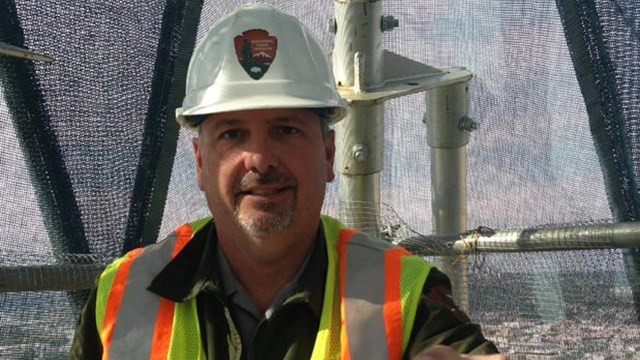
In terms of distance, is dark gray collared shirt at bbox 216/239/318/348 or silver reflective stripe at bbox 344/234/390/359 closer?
silver reflective stripe at bbox 344/234/390/359

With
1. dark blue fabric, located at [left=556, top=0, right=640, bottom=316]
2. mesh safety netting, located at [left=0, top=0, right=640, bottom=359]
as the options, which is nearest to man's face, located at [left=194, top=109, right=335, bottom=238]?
mesh safety netting, located at [left=0, top=0, right=640, bottom=359]

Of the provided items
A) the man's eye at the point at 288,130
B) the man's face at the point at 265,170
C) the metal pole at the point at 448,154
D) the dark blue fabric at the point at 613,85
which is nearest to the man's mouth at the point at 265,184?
the man's face at the point at 265,170

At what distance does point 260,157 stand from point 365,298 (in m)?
0.50

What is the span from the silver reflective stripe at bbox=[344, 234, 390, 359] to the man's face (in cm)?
17

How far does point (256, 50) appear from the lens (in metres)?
3.03

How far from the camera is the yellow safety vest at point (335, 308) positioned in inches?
106

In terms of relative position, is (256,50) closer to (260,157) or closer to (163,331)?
(260,157)

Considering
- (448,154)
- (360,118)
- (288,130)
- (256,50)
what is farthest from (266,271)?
(448,154)

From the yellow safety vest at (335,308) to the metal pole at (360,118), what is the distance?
173cm

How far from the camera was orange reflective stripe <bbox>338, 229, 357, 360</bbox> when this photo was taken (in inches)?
105

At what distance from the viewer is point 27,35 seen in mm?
4211

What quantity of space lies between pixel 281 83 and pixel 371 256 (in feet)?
1.95

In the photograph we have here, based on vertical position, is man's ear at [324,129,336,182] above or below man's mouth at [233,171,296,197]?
above

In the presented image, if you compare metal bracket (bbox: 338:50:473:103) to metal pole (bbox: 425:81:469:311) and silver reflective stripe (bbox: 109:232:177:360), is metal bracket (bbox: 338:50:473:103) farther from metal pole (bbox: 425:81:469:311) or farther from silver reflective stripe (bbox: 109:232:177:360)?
silver reflective stripe (bbox: 109:232:177:360)
